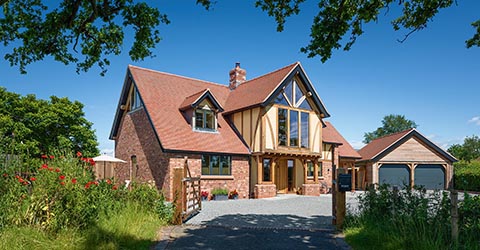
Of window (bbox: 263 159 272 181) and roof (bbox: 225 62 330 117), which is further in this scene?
window (bbox: 263 159 272 181)

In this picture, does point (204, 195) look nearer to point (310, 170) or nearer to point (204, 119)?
point (204, 119)

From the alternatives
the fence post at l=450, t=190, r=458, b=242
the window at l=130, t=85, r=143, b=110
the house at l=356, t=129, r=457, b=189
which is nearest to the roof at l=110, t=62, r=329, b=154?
the window at l=130, t=85, r=143, b=110

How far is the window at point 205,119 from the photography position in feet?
67.8

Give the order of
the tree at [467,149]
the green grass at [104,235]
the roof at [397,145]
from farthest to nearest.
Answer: the tree at [467,149]
the roof at [397,145]
the green grass at [104,235]

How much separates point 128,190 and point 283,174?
15.2 m

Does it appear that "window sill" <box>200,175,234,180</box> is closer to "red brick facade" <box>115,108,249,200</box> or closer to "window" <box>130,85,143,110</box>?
"red brick facade" <box>115,108,249,200</box>

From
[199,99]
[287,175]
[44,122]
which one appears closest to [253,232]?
[199,99]

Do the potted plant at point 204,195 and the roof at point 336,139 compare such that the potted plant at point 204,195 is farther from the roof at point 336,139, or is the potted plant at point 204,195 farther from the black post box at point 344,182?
the roof at point 336,139

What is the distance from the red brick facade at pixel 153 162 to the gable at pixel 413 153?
A: 15.9 m

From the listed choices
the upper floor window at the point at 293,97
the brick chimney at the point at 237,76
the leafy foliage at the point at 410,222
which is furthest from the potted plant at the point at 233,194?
the leafy foliage at the point at 410,222

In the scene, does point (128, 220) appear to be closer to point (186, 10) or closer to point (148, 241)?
point (148, 241)

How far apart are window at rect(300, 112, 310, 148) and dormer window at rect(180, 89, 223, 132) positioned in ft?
17.4

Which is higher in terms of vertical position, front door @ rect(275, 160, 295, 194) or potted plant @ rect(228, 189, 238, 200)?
front door @ rect(275, 160, 295, 194)

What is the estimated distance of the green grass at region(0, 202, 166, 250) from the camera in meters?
5.96
